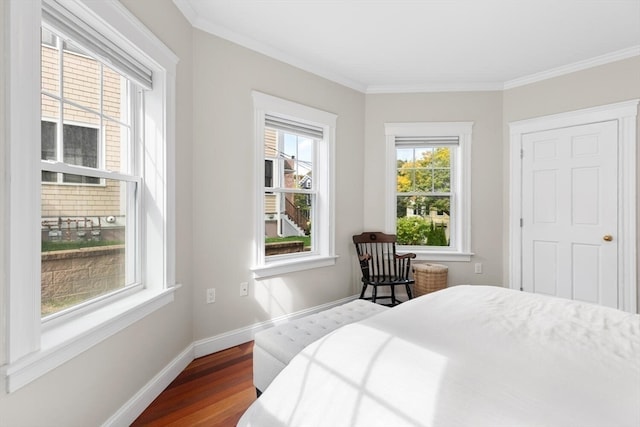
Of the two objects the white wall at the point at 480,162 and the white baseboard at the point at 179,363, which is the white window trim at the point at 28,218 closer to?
the white baseboard at the point at 179,363

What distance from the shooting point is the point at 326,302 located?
11.5 ft

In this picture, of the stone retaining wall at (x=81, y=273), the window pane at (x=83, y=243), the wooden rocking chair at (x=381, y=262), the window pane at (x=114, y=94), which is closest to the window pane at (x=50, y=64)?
the window pane at (x=114, y=94)

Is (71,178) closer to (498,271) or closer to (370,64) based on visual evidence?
(370,64)

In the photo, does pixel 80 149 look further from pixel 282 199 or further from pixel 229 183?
pixel 282 199

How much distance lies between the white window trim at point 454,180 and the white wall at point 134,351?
2.32 meters

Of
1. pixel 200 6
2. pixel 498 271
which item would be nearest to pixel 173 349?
pixel 200 6

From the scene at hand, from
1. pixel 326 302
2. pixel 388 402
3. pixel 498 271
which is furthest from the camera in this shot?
pixel 498 271

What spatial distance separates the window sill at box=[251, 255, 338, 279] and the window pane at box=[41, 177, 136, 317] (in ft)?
3.56

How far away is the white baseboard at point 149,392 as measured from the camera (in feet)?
5.41

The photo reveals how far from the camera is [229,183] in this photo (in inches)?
104

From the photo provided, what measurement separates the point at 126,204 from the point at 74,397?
3.31 ft

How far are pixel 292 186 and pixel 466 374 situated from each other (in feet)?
8.37

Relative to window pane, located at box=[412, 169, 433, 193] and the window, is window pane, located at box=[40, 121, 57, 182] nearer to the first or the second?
the window

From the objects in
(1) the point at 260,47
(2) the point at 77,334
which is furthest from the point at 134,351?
(1) the point at 260,47
